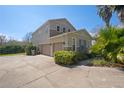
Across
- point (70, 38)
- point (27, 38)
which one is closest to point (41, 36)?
point (70, 38)

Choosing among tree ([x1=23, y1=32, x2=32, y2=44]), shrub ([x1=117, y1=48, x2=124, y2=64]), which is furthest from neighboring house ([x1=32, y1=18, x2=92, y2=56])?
tree ([x1=23, y1=32, x2=32, y2=44])

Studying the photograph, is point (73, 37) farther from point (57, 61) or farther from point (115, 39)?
point (115, 39)

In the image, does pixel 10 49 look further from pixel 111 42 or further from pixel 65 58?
pixel 111 42

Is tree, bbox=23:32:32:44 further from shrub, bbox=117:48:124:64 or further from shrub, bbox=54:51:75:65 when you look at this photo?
shrub, bbox=117:48:124:64

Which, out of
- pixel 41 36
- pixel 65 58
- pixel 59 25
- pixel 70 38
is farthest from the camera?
pixel 41 36

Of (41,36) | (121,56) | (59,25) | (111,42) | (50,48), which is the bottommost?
(121,56)

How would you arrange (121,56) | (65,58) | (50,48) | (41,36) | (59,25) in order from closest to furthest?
(121,56)
(65,58)
(50,48)
(59,25)
(41,36)

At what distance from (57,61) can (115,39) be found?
4.84 metres

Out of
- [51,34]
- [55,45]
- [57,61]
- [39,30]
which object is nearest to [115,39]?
[57,61]

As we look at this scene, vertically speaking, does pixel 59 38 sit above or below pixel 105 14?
below

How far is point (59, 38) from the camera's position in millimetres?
18016

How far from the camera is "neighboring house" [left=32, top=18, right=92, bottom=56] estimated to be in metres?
16.8

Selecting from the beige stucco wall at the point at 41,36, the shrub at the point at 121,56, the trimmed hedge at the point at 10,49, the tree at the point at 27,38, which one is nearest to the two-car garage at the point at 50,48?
the beige stucco wall at the point at 41,36

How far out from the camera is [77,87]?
645 centimetres
